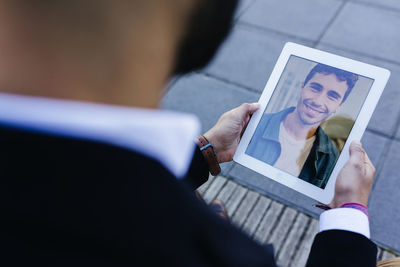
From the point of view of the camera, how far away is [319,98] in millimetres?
1555

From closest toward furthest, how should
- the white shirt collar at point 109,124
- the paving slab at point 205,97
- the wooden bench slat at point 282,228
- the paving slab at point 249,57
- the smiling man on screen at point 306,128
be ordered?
the white shirt collar at point 109,124, the smiling man on screen at point 306,128, the wooden bench slat at point 282,228, the paving slab at point 205,97, the paving slab at point 249,57

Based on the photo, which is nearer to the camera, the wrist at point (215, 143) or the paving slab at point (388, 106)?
the wrist at point (215, 143)

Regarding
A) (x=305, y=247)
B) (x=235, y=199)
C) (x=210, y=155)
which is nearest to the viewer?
(x=210, y=155)

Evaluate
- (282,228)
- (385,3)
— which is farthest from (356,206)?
(385,3)

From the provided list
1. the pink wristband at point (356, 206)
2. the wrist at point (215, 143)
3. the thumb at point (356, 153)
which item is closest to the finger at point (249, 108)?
the wrist at point (215, 143)

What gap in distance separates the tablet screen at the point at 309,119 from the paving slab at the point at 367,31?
55.4 inches

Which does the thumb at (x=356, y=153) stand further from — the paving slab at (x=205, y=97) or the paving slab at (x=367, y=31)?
the paving slab at (x=367, y=31)

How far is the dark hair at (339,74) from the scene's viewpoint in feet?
4.95

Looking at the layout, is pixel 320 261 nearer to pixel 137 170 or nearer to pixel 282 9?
pixel 137 170

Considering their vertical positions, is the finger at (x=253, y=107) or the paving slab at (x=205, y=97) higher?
the finger at (x=253, y=107)

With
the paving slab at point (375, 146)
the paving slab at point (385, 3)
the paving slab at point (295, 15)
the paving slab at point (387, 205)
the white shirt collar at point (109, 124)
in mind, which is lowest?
the paving slab at point (387, 205)

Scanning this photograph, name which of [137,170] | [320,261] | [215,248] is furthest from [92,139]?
[320,261]

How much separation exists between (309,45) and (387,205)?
144 cm

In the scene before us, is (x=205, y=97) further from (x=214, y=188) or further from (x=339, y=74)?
(x=339, y=74)
